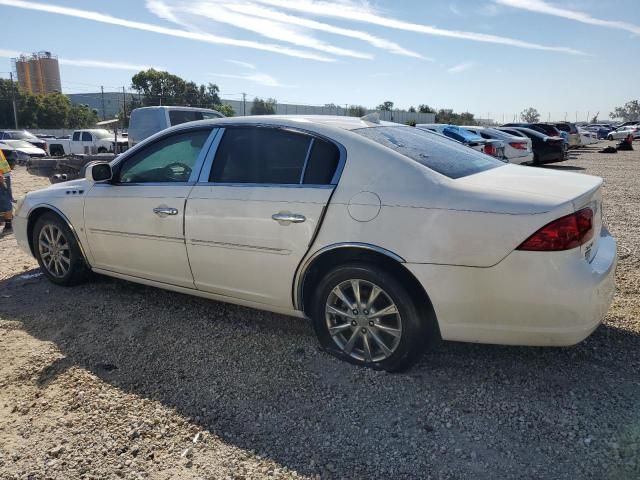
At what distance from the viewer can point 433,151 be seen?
3330 millimetres

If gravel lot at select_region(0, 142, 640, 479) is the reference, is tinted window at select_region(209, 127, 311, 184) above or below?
above

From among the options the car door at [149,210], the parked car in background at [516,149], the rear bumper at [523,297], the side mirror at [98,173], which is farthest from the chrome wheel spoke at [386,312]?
the parked car in background at [516,149]

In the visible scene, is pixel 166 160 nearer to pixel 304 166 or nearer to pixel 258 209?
pixel 258 209

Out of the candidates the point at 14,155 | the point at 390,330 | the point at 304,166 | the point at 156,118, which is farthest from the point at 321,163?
the point at 14,155

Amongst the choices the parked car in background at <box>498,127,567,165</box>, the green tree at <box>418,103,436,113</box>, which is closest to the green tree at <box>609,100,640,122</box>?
the green tree at <box>418,103,436,113</box>

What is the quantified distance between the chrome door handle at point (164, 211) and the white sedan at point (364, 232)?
0.02 m

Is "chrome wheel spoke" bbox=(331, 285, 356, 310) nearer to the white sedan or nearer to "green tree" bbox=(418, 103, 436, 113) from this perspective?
the white sedan

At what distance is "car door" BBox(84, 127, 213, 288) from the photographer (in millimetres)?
3756

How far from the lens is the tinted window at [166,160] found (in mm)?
3807

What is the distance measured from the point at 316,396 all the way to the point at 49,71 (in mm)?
100432

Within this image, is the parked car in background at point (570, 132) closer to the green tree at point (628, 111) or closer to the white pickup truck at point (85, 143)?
the white pickup truck at point (85, 143)

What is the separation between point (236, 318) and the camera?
4004mm

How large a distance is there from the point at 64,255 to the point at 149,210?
143cm

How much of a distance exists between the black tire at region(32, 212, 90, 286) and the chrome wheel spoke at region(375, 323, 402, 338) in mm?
3005
